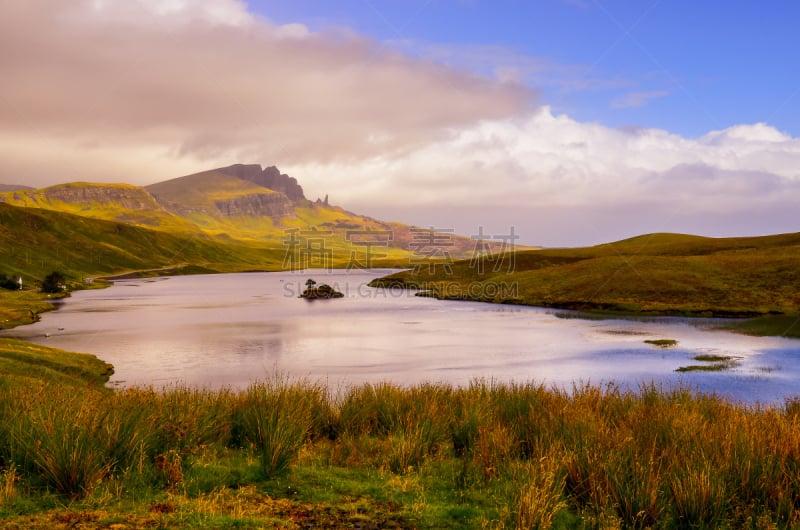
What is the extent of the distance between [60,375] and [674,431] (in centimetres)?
3447

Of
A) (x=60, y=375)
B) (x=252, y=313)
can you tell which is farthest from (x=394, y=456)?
(x=252, y=313)

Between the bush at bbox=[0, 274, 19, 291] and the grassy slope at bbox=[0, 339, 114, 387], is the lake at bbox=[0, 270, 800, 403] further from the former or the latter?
the bush at bbox=[0, 274, 19, 291]

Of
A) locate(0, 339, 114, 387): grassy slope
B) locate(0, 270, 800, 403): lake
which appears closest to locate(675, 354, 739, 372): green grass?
locate(0, 270, 800, 403): lake

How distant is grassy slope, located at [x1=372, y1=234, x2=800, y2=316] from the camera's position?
274 feet

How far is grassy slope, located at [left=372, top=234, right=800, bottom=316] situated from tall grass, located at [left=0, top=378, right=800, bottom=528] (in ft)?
249

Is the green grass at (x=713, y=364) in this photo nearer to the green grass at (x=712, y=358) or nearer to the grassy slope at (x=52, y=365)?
the green grass at (x=712, y=358)

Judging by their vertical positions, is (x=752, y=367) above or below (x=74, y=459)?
below

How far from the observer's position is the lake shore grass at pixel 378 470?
9.59 meters

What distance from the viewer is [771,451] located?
11.2m

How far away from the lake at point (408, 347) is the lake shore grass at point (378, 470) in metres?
21.2

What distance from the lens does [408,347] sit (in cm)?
5828

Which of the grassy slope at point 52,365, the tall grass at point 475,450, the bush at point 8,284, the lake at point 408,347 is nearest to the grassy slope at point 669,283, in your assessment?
the lake at point 408,347

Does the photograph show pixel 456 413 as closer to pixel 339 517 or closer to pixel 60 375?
pixel 339 517

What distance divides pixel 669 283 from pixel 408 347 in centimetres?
5740
